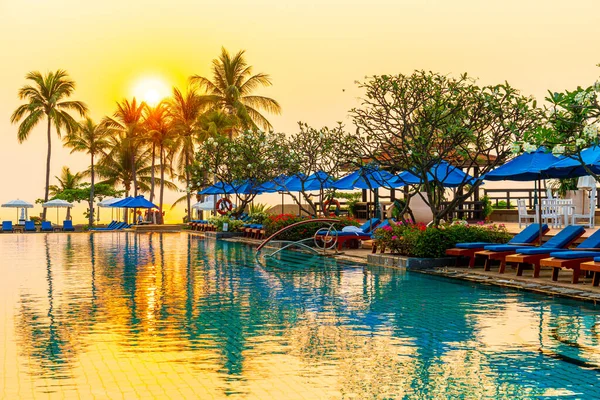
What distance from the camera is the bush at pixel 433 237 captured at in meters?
15.6

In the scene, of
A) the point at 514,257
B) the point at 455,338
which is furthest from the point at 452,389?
the point at 514,257

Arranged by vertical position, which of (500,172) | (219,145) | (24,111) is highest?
(24,111)

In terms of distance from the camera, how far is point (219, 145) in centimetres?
3675

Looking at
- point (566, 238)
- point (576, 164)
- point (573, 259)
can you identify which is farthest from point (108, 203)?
point (573, 259)

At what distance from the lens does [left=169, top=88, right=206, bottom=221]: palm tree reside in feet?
167

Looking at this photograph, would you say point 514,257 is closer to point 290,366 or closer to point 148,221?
point 290,366

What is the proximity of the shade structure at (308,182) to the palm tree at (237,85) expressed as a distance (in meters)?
16.3

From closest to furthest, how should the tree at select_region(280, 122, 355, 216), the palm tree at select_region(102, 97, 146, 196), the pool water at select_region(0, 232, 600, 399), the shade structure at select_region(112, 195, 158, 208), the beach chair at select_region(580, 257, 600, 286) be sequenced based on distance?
the pool water at select_region(0, 232, 600, 399) → the beach chair at select_region(580, 257, 600, 286) → the tree at select_region(280, 122, 355, 216) → the shade structure at select_region(112, 195, 158, 208) → the palm tree at select_region(102, 97, 146, 196)

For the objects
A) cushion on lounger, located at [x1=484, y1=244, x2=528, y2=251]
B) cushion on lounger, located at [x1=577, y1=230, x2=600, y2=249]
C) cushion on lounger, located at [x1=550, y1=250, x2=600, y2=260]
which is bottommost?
cushion on lounger, located at [x1=550, y1=250, x2=600, y2=260]

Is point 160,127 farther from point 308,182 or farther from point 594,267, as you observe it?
point 594,267

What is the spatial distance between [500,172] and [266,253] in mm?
8167

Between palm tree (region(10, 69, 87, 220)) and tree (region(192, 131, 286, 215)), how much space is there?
18.3 m

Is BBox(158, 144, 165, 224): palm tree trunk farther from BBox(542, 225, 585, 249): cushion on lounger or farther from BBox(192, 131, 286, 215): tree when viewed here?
BBox(542, 225, 585, 249): cushion on lounger

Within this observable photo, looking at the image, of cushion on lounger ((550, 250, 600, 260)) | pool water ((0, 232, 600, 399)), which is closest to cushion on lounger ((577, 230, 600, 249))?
cushion on lounger ((550, 250, 600, 260))
